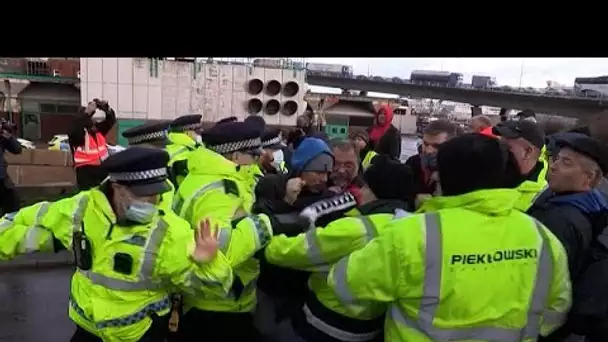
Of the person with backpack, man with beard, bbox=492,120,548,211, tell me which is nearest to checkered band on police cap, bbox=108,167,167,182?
the person with backpack

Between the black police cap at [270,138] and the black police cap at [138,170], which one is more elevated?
the black police cap at [138,170]

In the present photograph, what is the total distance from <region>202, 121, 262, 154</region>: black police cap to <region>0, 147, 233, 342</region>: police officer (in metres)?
0.54

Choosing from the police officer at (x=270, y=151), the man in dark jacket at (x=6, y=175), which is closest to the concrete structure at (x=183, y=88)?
the man in dark jacket at (x=6, y=175)

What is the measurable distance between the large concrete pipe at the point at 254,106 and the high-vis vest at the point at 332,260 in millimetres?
17908

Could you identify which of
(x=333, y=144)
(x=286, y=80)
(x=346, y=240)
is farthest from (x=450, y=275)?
(x=286, y=80)

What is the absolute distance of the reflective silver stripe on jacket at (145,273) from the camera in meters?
2.49

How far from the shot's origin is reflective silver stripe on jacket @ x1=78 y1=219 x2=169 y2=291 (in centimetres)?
249

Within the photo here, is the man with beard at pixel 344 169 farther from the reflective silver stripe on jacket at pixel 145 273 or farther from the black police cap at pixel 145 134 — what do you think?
the black police cap at pixel 145 134

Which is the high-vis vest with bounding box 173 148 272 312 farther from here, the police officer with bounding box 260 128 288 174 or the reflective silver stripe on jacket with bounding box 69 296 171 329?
the police officer with bounding box 260 128 288 174

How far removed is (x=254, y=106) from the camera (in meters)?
20.4

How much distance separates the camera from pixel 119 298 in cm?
250

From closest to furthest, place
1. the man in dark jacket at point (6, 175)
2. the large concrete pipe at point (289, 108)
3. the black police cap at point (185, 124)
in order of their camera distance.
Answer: the black police cap at point (185, 124) < the man in dark jacket at point (6, 175) < the large concrete pipe at point (289, 108)
